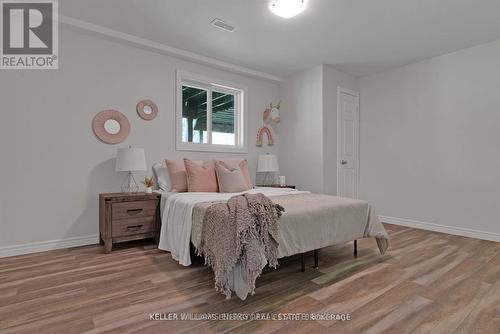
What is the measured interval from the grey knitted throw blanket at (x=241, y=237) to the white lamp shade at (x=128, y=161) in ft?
4.65

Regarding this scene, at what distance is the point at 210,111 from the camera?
4094 mm

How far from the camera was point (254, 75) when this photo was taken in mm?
4402

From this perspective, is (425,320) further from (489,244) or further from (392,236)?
(489,244)

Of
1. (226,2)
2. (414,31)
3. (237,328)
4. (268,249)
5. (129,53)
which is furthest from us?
(129,53)

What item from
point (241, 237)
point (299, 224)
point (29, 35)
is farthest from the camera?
point (29, 35)

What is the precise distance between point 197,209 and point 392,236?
9.05 ft

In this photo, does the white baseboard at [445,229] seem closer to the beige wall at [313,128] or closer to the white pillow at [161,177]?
the beige wall at [313,128]

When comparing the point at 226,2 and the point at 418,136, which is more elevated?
the point at 226,2

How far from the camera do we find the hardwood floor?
1521mm

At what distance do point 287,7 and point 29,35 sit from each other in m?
2.82

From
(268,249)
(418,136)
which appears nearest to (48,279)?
(268,249)

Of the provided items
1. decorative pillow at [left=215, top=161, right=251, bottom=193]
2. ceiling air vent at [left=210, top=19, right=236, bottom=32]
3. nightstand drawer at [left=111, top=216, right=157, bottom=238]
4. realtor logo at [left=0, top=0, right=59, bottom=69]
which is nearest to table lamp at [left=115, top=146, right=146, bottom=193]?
nightstand drawer at [left=111, top=216, right=157, bottom=238]

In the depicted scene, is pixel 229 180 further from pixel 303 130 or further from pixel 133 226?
pixel 303 130

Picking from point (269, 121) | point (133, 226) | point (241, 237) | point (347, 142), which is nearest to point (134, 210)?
point (133, 226)
